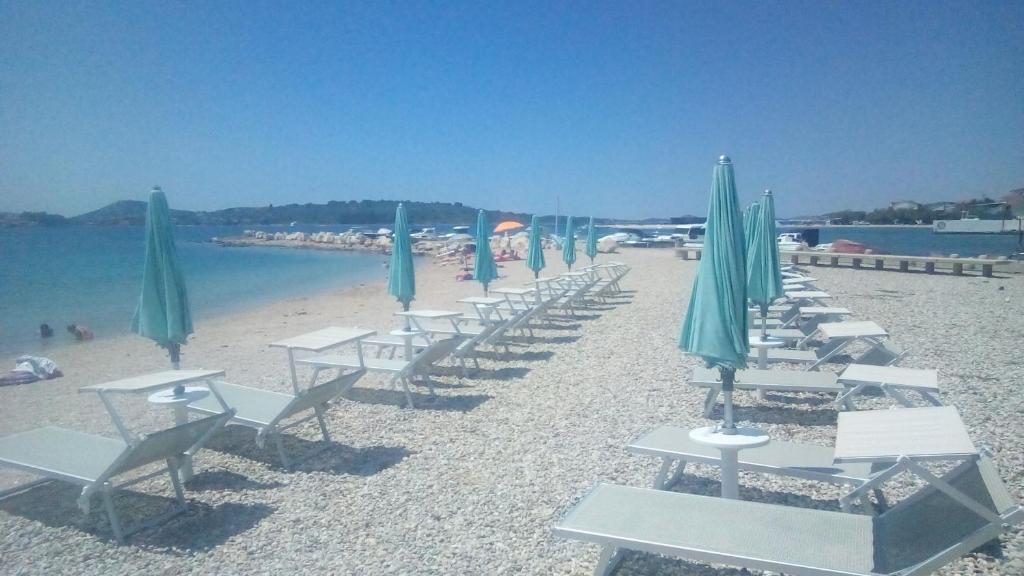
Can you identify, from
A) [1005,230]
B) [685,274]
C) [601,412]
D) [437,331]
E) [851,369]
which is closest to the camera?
[851,369]

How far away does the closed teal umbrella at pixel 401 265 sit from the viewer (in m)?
7.47

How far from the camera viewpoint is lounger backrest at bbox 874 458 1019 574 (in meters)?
2.40

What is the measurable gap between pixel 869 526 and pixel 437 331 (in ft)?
19.0

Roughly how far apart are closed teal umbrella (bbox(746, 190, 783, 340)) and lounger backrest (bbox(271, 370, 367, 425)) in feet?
13.7

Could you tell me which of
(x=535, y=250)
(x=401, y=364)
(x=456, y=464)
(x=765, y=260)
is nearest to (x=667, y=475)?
(x=456, y=464)

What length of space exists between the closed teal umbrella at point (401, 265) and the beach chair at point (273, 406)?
2190 mm

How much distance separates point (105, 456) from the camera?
3982 mm

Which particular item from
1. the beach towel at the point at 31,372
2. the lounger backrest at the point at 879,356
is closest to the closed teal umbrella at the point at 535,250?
the lounger backrest at the point at 879,356

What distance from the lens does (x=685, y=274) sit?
66.7ft

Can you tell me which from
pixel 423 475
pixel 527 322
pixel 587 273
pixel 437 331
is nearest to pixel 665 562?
pixel 423 475

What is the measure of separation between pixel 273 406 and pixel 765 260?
5.09 meters

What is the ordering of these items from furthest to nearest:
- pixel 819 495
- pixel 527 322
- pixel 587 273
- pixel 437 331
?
1. pixel 587 273
2. pixel 527 322
3. pixel 437 331
4. pixel 819 495

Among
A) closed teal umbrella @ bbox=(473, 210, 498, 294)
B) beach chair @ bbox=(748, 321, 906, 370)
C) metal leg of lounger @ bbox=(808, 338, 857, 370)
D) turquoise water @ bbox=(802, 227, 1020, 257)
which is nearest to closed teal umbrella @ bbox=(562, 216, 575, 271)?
closed teal umbrella @ bbox=(473, 210, 498, 294)

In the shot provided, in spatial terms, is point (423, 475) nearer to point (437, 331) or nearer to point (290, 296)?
point (437, 331)
